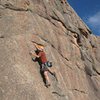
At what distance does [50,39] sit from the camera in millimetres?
28047

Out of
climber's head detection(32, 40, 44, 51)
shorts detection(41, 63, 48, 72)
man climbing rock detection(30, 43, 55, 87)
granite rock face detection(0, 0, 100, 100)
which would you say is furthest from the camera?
climber's head detection(32, 40, 44, 51)

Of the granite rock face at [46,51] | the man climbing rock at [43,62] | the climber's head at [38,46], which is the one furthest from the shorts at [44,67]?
the climber's head at [38,46]

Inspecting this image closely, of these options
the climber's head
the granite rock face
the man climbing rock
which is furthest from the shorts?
the climber's head

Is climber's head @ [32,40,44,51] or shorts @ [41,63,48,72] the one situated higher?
climber's head @ [32,40,44,51]

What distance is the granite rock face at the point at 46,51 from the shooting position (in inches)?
832

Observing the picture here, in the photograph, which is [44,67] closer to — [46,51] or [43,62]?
[43,62]

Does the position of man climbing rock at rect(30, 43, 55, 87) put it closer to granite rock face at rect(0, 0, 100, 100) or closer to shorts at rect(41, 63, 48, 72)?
shorts at rect(41, 63, 48, 72)

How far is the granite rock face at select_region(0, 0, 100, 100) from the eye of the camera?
21125mm

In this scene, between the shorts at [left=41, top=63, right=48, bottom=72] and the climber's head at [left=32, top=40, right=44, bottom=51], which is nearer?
the shorts at [left=41, top=63, right=48, bottom=72]

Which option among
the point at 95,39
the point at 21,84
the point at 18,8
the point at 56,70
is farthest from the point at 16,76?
the point at 95,39

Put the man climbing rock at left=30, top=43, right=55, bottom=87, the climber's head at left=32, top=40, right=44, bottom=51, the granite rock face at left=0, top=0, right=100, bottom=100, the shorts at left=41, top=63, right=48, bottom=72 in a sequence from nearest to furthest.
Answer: the granite rock face at left=0, top=0, right=100, bottom=100 < the man climbing rock at left=30, top=43, right=55, bottom=87 < the shorts at left=41, top=63, right=48, bottom=72 < the climber's head at left=32, top=40, right=44, bottom=51

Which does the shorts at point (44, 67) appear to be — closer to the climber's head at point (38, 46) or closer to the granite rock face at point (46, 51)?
the granite rock face at point (46, 51)

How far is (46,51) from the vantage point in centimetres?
2564

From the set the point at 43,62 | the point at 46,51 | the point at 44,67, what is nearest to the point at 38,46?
the point at 46,51
